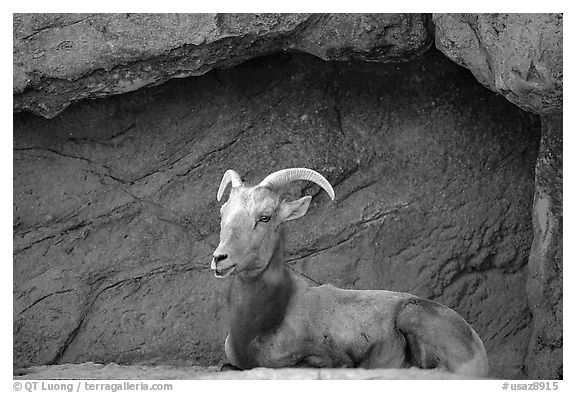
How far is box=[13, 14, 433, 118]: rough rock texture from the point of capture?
10516mm

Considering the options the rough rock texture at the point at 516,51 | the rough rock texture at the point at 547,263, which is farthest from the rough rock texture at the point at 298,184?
the rough rock texture at the point at 516,51

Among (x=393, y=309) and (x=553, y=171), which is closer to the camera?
(x=393, y=309)

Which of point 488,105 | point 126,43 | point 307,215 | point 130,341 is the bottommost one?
point 130,341

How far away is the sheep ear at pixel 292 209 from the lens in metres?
9.91

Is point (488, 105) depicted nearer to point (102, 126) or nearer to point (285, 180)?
point (285, 180)

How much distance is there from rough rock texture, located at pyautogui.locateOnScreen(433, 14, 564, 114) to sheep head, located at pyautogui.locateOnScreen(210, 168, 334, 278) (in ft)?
5.24

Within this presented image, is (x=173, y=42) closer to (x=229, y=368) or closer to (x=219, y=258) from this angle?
(x=219, y=258)

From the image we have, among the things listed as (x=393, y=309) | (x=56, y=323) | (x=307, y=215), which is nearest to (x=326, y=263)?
(x=307, y=215)

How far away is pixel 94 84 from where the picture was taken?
427 inches

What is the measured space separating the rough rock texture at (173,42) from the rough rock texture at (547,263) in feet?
4.44

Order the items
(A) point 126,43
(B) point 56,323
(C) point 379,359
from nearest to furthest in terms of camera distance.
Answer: (C) point 379,359 → (A) point 126,43 → (B) point 56,323

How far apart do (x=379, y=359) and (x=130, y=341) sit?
8.83 ft

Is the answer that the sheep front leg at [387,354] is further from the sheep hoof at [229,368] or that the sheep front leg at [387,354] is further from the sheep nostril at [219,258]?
the sheep nostril at [219,258]

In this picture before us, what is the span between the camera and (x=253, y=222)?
379 inches
